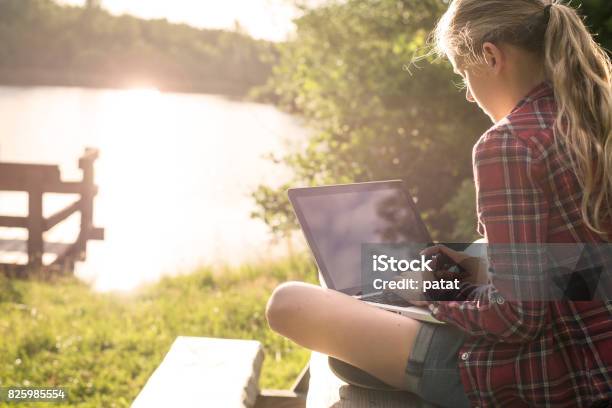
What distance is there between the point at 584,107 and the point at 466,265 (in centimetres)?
53

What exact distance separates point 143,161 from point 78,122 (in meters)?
2.90

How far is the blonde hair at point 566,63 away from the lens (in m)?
1.38

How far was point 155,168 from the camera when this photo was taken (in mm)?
10977

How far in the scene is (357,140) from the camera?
5.07m

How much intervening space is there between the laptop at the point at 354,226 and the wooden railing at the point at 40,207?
4241mm

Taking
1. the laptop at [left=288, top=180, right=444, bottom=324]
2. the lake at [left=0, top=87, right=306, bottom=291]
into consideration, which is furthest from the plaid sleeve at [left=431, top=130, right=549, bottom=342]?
the lake at [left=0, top=87, right=306, bottom=291]

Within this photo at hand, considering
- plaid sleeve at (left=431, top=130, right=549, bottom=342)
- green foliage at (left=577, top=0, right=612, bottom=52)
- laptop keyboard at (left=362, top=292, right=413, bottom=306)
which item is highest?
green foliage at (left=577, top=0, right=612, bottom=52)

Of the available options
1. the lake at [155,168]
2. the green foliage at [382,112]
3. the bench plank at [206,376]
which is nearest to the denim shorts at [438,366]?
the bench plank at [206,376]

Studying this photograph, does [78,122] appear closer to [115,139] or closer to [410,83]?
[115,139]

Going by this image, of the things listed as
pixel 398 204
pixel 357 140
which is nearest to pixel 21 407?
pixel 398 204

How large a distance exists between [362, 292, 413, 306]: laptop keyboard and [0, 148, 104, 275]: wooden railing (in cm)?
459

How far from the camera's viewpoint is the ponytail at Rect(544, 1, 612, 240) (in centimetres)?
137

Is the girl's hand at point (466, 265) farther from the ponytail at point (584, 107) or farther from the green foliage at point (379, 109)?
the green foliage at point (379, 109)

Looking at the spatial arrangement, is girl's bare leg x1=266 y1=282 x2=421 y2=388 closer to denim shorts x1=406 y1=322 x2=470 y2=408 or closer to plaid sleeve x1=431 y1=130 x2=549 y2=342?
denim shorts x1=406 y1=322 x2=470 y2=408
